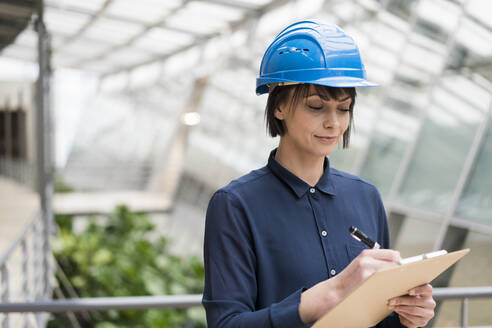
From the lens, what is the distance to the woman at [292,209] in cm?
117

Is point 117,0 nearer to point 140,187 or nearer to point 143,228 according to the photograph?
point 143,228

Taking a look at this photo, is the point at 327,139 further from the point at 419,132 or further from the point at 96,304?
the point at 419,132

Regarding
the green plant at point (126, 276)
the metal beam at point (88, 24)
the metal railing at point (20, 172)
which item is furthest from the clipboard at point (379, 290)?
the metal railing at point (20, 172)

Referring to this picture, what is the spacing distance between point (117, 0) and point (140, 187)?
32.7ft

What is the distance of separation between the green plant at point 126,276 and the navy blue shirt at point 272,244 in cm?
623

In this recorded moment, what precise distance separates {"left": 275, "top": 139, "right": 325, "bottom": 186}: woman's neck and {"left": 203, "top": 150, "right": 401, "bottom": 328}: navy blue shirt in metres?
0.03

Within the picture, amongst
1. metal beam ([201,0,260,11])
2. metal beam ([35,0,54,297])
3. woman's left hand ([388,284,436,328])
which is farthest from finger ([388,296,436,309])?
metal beam ([201,0,260,11])

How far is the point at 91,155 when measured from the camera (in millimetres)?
24453

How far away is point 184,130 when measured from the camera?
19.5 metres

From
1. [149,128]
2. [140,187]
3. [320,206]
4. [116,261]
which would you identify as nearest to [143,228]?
[116,261]

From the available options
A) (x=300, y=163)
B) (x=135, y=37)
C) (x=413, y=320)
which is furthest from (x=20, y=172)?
(x=413, y=320)

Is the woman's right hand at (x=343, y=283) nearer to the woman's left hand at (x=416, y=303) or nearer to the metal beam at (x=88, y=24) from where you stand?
the woman's left hand at (x=416, y=303)

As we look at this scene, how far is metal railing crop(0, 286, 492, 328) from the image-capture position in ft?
7.98

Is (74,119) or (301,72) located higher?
(301,72)
